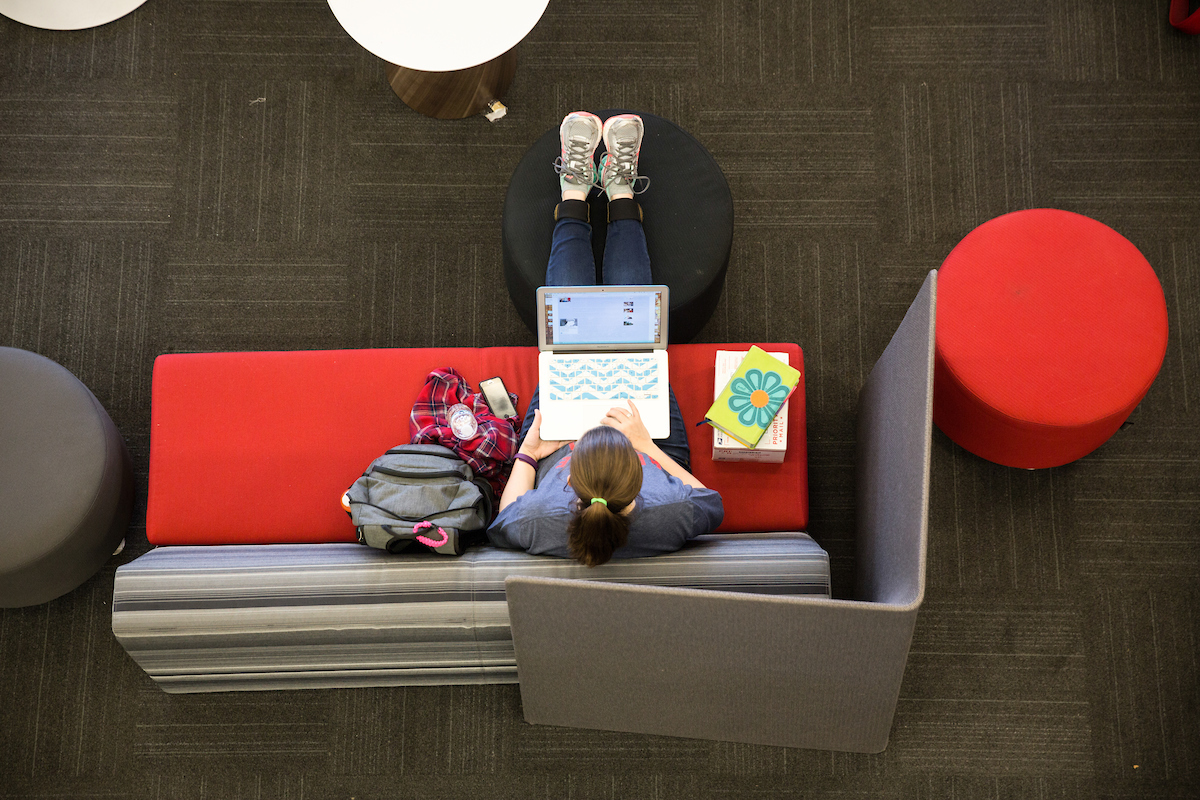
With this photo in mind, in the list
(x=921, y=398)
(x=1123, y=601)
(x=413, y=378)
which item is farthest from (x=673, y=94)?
(x=1123, y=601)

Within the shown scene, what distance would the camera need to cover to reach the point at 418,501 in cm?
190

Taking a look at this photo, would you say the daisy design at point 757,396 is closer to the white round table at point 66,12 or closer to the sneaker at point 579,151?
the sneaker at point 579,151

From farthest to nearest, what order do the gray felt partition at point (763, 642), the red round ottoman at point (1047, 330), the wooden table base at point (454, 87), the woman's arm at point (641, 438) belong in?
the wooden table base at point (454, 87)
the red round ottoman at point (1047, 330)
the woman's arm at point (641, 438)
the gray felt partition at point (763, 642)

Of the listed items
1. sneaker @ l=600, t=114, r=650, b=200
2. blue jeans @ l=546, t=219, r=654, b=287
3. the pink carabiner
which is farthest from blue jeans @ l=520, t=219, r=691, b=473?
the pink carabiner

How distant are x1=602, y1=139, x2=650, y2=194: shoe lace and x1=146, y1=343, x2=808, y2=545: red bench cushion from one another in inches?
19.3

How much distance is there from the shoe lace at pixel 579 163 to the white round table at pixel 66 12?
1.74 metres

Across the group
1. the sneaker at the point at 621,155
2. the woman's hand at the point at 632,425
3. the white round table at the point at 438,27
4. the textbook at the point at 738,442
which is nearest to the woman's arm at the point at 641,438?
the woman's hand at the point at 632,425

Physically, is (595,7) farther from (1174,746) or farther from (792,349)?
(1174,746)

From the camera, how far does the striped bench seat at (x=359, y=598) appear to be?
182cm

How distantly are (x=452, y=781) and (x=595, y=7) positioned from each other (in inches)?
99.2

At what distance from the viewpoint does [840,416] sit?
257cm

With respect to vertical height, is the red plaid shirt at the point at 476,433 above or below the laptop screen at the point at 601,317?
below

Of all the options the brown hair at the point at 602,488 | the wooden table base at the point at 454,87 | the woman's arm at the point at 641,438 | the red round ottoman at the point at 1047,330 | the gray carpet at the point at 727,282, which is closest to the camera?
the brown hair at the point at 602,488

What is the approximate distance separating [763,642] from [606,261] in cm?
109
